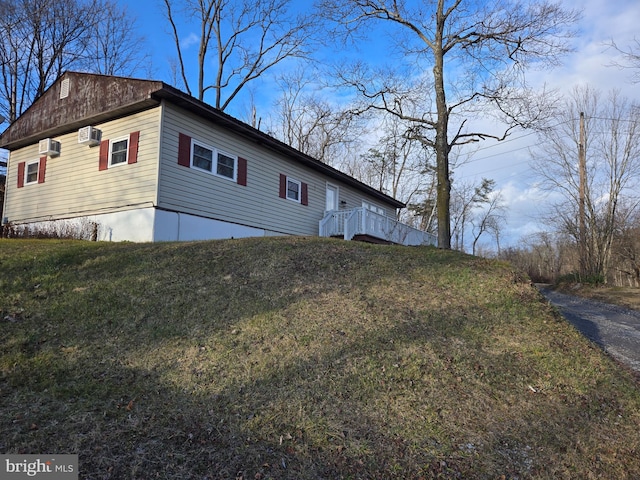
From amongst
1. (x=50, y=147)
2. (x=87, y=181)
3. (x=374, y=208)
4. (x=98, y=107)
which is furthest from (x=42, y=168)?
(x=374, y=208)

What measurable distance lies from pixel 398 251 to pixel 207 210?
543 centimetres

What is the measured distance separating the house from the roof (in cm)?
3

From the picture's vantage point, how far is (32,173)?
42.8 feet

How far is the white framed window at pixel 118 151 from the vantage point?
10.5 metres

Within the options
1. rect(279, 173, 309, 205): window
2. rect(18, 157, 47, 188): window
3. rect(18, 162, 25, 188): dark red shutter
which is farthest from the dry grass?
rect(18, 162, 25, 188): dark red shutter

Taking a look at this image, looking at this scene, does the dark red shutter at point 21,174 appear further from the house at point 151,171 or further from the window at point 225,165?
the window at point 225,165

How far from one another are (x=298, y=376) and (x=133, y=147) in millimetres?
8658

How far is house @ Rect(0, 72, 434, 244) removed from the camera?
32.2 ft

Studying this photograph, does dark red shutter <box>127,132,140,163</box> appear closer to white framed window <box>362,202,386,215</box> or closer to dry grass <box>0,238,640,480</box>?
dry grass <box>0,238,640,480</box>

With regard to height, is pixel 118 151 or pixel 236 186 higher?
pixel 118 151

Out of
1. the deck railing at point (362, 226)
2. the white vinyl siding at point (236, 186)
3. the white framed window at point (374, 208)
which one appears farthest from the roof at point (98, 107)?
the white framed window at point (374, 208)

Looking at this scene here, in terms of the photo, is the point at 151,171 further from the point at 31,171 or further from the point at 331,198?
the point at 331,198

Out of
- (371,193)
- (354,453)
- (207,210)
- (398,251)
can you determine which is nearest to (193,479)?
(354,453)

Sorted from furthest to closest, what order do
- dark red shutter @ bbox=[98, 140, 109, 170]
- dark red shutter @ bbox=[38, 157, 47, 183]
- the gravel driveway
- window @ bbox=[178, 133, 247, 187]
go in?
dark red shutter @ bbox=[38, 157, 47, 183] → dark red shutter @ bbox=[98, 140, 109, 170] → window @ bbox=[178, 133, 247, 187] → the gravel driveway
